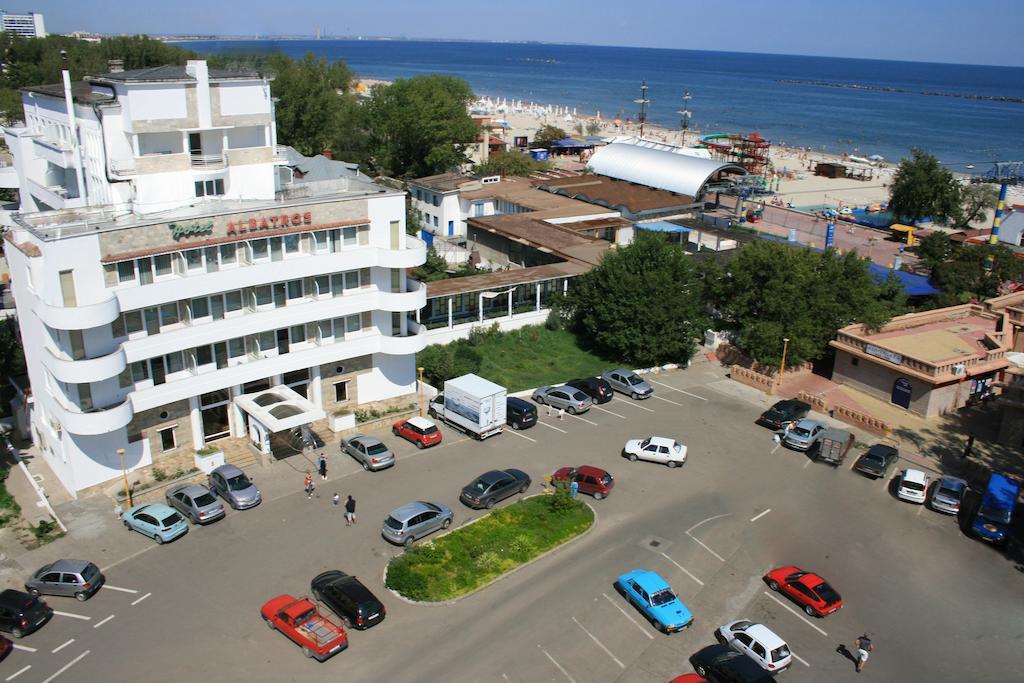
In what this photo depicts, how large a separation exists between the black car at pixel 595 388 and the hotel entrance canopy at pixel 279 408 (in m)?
13.7

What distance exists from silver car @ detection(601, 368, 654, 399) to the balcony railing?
22.0 metres

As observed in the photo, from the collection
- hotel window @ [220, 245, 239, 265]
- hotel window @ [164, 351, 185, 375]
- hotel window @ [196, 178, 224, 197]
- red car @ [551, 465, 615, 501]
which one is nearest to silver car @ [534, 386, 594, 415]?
red car @ [551, 465, 615, 501]

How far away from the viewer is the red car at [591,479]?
3192 cm

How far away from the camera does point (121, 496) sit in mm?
31562

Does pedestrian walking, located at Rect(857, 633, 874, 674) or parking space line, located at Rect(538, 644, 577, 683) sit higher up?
pedestrian walking, located at Rect(857, 633, 874, 674)

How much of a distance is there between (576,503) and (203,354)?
16949mm

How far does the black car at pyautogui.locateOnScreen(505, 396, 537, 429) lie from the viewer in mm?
37875

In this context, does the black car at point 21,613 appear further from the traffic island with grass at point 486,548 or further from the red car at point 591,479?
the red car at point 591,479

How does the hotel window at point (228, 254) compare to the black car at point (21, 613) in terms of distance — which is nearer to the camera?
the black car at point (21, 613)

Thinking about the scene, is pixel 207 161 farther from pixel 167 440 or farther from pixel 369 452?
pixel 369 452

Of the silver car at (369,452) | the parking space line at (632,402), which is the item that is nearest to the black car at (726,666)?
the silver car at (369,452)

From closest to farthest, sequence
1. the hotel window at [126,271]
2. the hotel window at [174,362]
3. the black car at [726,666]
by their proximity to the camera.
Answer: the black car at [726,666]
the hotel window at [126,271]
the hotel window at [174,362]

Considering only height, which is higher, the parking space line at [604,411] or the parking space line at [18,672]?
the parking space line at [604,411]

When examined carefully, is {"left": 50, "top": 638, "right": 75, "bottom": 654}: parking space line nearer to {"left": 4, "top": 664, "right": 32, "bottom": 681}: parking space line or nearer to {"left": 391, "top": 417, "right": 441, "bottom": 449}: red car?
{"left": 4, "top": 664, "right": 32, "bottom": 681}: parking space line
